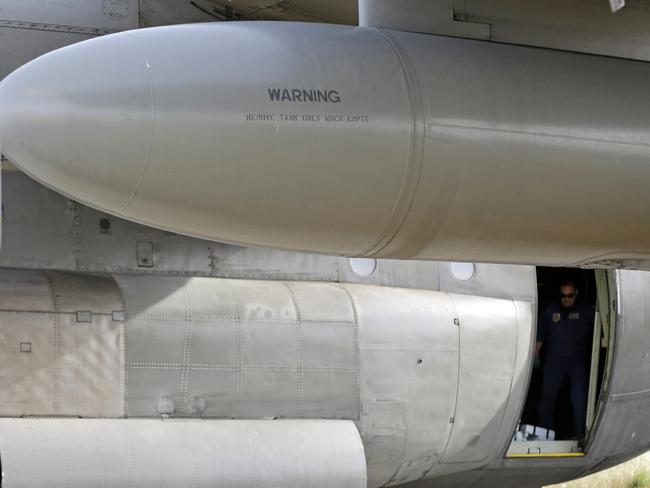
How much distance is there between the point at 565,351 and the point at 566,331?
0.16 m

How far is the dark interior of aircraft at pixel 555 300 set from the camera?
10.9 meters

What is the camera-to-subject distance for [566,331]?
10.9 m

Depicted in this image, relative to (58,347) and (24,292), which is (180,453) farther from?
(24,292)

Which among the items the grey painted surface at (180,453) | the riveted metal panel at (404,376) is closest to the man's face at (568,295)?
the riveted metal panel at (404,376)

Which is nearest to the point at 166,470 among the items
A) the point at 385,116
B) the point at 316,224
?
the point at 316,224

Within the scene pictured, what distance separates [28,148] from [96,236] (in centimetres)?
258

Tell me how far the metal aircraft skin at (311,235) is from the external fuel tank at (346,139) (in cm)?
1

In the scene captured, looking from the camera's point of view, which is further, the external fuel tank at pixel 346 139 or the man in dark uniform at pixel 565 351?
the man in dark uniform at pixel 565 351

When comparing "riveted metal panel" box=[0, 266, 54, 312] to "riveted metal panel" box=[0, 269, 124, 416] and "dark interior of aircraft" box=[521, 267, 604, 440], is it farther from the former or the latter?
"dark interior of aircraft" box=[521, 267, 604, 440]

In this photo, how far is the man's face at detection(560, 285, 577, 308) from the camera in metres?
10.9

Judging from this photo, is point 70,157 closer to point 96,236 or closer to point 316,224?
point 316,224

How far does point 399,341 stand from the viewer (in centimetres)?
935

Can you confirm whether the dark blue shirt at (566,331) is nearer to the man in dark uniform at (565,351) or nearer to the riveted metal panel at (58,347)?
the man in dark uniform at (565,351)

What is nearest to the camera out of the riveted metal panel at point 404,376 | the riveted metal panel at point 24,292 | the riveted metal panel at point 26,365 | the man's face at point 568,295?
the riveted metal panel at point 26,365
